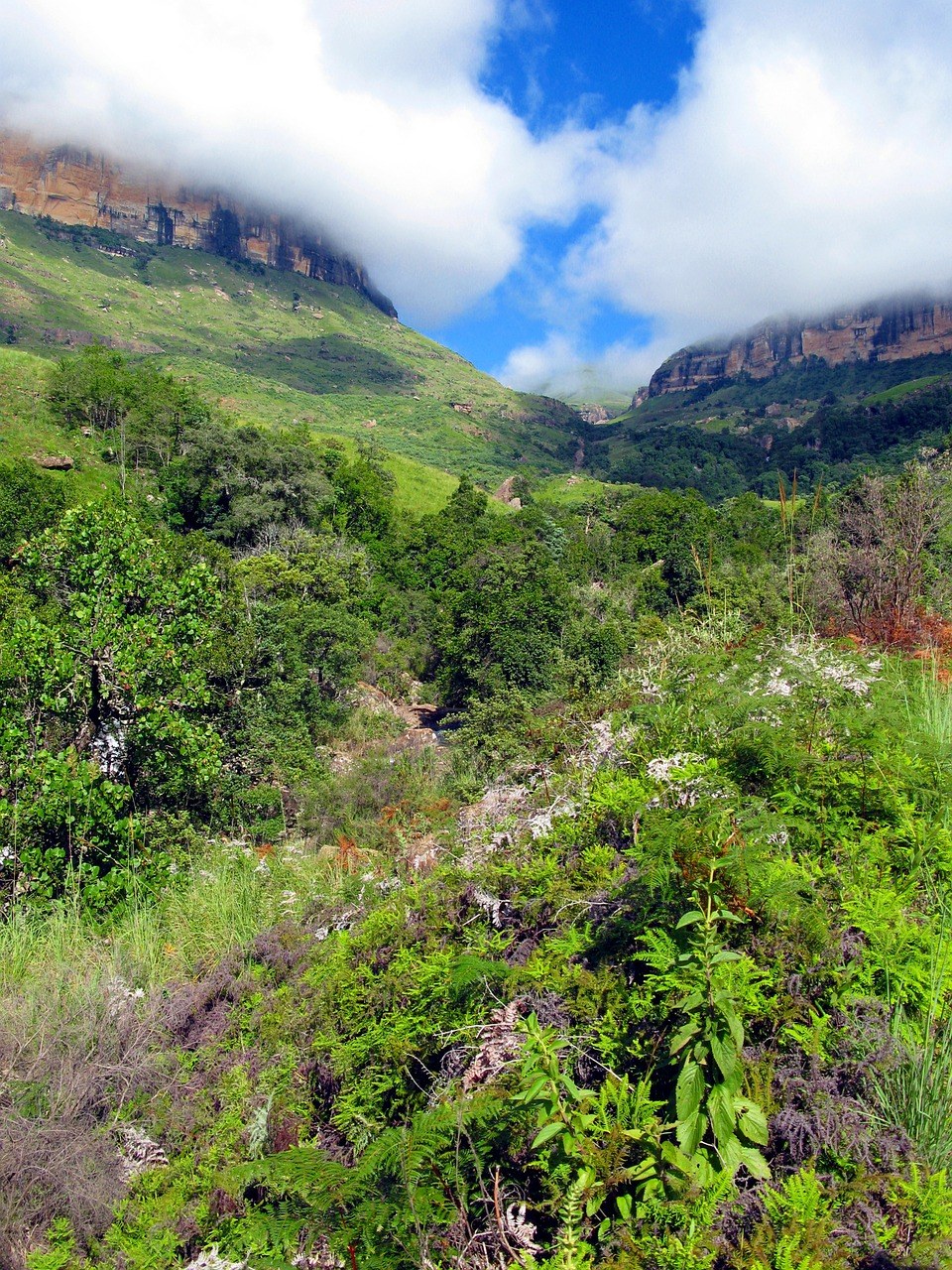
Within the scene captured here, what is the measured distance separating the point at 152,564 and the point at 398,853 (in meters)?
5.34

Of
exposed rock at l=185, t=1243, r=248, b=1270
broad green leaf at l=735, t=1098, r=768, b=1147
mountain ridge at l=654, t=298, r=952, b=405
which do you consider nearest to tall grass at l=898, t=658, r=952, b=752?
broad green leaf at l=735, t=1098, r=768, b=1147

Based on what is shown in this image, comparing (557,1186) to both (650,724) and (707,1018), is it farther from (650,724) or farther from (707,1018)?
(650,724)

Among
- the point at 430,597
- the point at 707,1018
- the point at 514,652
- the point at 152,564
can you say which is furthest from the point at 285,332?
the point at 707,1018

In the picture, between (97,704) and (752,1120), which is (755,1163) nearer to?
(752,1120)

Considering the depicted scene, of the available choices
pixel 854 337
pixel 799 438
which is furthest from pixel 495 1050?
pixel 854 337

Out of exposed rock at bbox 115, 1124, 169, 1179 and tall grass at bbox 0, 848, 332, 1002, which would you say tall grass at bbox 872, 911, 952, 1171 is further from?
tall grass at bbox 0, 848, 332, 1002

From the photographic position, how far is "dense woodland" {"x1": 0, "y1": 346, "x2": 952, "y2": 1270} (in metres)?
1.92

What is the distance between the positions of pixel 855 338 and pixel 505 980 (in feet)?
692

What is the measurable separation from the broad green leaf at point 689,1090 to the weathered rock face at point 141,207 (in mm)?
176126

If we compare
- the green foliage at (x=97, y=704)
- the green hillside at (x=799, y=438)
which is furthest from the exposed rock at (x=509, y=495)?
the green foliage at (x=97, y=704)

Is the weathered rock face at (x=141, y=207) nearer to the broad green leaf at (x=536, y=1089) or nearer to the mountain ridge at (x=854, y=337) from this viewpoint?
the mountain ridge at (x=854, y=337)

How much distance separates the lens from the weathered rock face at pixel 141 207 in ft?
449

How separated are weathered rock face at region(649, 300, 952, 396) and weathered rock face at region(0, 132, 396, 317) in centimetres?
11978

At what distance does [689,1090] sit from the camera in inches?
75.5
